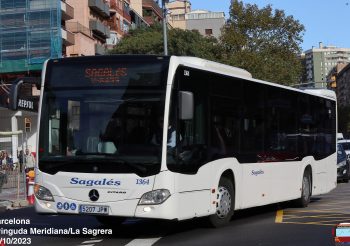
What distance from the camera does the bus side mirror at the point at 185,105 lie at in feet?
31.8

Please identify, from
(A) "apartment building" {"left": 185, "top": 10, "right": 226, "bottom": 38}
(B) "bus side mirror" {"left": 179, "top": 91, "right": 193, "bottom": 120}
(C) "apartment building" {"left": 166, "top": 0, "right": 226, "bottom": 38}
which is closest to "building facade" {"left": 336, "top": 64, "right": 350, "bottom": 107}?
(C) "apartment building" {"left": 166, "top": 0, "right": 226, "bottom": 38}

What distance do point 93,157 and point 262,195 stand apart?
4.55m

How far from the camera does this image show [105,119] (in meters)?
9.67

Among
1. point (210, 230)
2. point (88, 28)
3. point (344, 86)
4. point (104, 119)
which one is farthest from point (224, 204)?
point (344, 86)

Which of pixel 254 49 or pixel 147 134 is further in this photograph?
pixel 254 49

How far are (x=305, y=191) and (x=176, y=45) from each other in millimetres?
37729

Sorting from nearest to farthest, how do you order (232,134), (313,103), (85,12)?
1. (232,134)
2. (313,103)
3. (85,12)

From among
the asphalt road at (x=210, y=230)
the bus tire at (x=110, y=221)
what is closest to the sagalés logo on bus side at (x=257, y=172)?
the asphalt road at (x=210, y=230)

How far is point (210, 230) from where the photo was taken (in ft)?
35.6

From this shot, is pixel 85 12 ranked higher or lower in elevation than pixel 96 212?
higher

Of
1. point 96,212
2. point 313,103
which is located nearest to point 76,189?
point 96,212

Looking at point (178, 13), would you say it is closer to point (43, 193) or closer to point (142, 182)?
point (43, 193)

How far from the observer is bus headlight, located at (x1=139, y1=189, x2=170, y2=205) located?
930 centimetres

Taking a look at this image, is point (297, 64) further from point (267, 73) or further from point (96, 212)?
point (96, 212)
